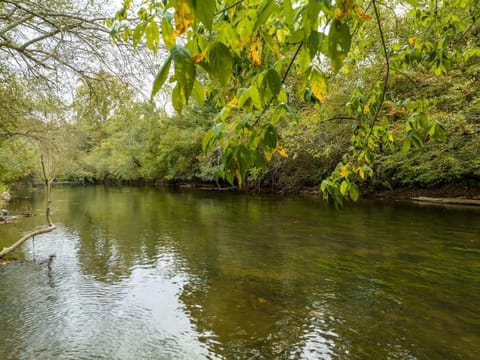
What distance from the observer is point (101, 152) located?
5691 cm

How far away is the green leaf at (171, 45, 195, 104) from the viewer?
1.08 m

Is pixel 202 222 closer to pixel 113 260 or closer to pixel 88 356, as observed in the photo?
pixel 113 260

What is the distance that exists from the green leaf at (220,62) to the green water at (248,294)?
15.1 ft

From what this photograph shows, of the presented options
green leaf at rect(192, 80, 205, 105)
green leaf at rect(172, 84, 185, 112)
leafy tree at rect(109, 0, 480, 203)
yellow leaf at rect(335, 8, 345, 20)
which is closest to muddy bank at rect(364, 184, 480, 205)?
leafy tree at rect(109, 0, 480, 203)

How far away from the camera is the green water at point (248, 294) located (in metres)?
5.18

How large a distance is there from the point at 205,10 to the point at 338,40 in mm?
450

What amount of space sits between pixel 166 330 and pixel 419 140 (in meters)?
4.89

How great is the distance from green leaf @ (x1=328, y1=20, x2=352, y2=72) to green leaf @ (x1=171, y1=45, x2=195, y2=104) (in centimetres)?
44

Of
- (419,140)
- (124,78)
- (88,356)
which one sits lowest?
(88,356)

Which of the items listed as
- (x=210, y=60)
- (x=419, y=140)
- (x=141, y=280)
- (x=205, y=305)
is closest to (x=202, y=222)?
(x=141, y=280)

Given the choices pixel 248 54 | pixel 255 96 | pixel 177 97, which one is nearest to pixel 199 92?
pixel 177 97

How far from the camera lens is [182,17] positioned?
1057mm

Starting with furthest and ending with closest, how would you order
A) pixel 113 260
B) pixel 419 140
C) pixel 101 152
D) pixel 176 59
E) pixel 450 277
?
1. pixel 101 152
2. pixel 113 260
3. pixel 450 277
4. pixel 419 140
5. pixel 176 59

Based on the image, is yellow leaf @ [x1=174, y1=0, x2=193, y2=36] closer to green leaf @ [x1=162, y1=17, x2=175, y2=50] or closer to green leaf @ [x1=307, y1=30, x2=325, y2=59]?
green leaf @ [x1=162, y1=17, x2=175, y2=50]
